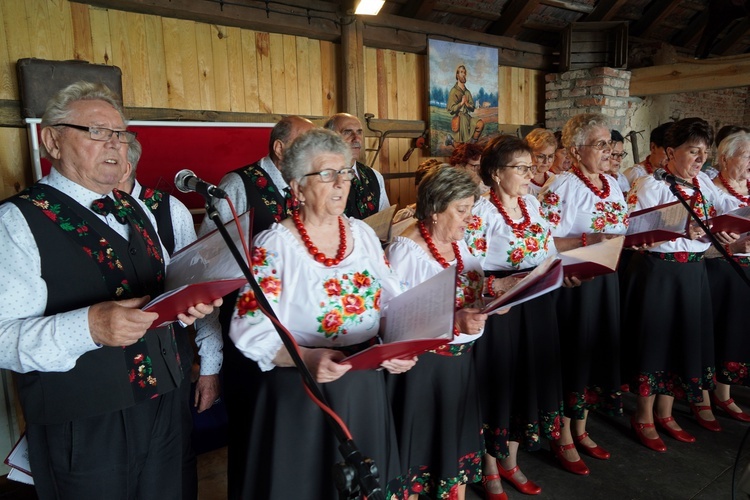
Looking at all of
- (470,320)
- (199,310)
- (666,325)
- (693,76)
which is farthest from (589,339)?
(693,76)

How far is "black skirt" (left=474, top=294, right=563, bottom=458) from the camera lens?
2326 mm

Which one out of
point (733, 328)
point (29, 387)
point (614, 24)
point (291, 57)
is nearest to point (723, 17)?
point (614, 24)

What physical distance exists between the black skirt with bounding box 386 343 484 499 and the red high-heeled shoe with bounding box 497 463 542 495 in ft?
2.34

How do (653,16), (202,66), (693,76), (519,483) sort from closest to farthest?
(519,483)
(202,66)
(693,76)
(653,16)

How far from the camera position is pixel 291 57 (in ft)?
13.7

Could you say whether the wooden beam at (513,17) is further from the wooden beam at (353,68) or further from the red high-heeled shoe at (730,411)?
the red high-heeled shoe at (730,411)

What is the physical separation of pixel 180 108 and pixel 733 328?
3663mm

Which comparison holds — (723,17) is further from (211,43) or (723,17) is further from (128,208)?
(128,208)

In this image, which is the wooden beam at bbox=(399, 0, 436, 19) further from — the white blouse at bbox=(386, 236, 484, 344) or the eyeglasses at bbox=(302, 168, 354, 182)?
the eyeglasses at bbox=(302, 168, 354, 182)

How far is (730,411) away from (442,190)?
2602mm

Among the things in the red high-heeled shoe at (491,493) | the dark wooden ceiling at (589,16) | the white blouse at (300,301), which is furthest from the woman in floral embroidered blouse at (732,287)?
the dark wooden ceiling at (589,16)

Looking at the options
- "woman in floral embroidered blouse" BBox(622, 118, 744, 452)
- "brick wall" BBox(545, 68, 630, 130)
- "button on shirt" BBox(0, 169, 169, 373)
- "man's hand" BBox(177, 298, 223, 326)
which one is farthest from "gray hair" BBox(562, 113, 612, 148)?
"brick wall" BBox(545, 68, 630, 130)

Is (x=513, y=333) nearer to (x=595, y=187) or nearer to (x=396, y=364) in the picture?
(x=595, y=187)

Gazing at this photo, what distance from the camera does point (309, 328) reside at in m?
1.50
